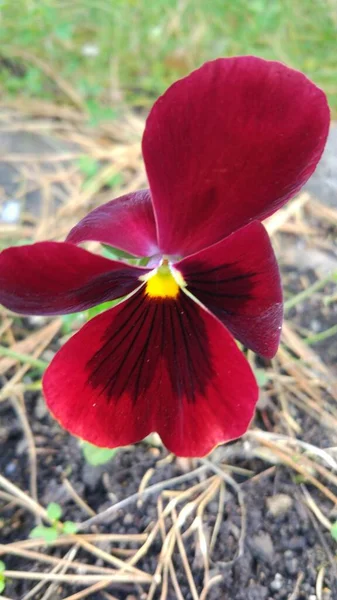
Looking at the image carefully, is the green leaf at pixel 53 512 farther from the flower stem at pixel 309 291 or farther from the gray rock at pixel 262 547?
the flower stem at pixel 309 291

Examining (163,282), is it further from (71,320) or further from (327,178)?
(327,178)

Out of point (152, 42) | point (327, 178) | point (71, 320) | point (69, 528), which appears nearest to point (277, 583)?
point (69, 528)

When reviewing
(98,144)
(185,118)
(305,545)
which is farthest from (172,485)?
(98,144)

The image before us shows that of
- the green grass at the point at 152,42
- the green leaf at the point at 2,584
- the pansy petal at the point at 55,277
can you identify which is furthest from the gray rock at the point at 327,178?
the green leaf at the point at 2,584

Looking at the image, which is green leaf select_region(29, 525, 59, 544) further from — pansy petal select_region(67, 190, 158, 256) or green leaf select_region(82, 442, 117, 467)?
pansy petal select_region(67, 190, 158, 256)

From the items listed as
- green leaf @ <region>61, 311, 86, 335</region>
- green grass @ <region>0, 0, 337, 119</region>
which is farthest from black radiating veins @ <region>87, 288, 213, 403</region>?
green grass @ <region>0, 0, 337, 119</region>

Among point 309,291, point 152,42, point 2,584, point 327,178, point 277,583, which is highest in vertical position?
point 152,42
